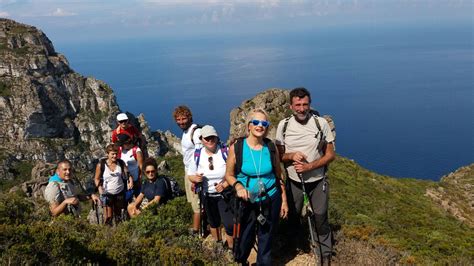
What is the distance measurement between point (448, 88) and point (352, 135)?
79.3 m

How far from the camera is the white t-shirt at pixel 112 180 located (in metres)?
7.34

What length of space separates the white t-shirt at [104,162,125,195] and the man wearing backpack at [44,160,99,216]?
58 cm

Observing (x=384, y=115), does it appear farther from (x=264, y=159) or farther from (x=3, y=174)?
(x=264, y=159)

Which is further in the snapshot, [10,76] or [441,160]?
[10,76]

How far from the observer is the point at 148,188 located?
7.59 m

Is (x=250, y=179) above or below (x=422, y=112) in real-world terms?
above

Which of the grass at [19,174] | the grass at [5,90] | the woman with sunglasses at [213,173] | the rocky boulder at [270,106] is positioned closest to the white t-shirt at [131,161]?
the woman with sunglasses at [213,173]

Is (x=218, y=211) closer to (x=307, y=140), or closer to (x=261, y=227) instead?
(x=261, y=227)

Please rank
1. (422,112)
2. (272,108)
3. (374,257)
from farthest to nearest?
(422,112) → (272,108) → (374,257)

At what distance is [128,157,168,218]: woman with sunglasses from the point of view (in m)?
7.38

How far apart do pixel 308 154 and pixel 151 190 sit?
3.42 m

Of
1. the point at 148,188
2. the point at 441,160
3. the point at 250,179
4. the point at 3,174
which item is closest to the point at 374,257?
the point at 250,179

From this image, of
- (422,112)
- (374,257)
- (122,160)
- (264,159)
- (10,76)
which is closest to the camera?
(264,159)

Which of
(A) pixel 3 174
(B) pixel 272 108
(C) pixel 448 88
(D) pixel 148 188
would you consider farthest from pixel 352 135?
(D) pixel 148 188
